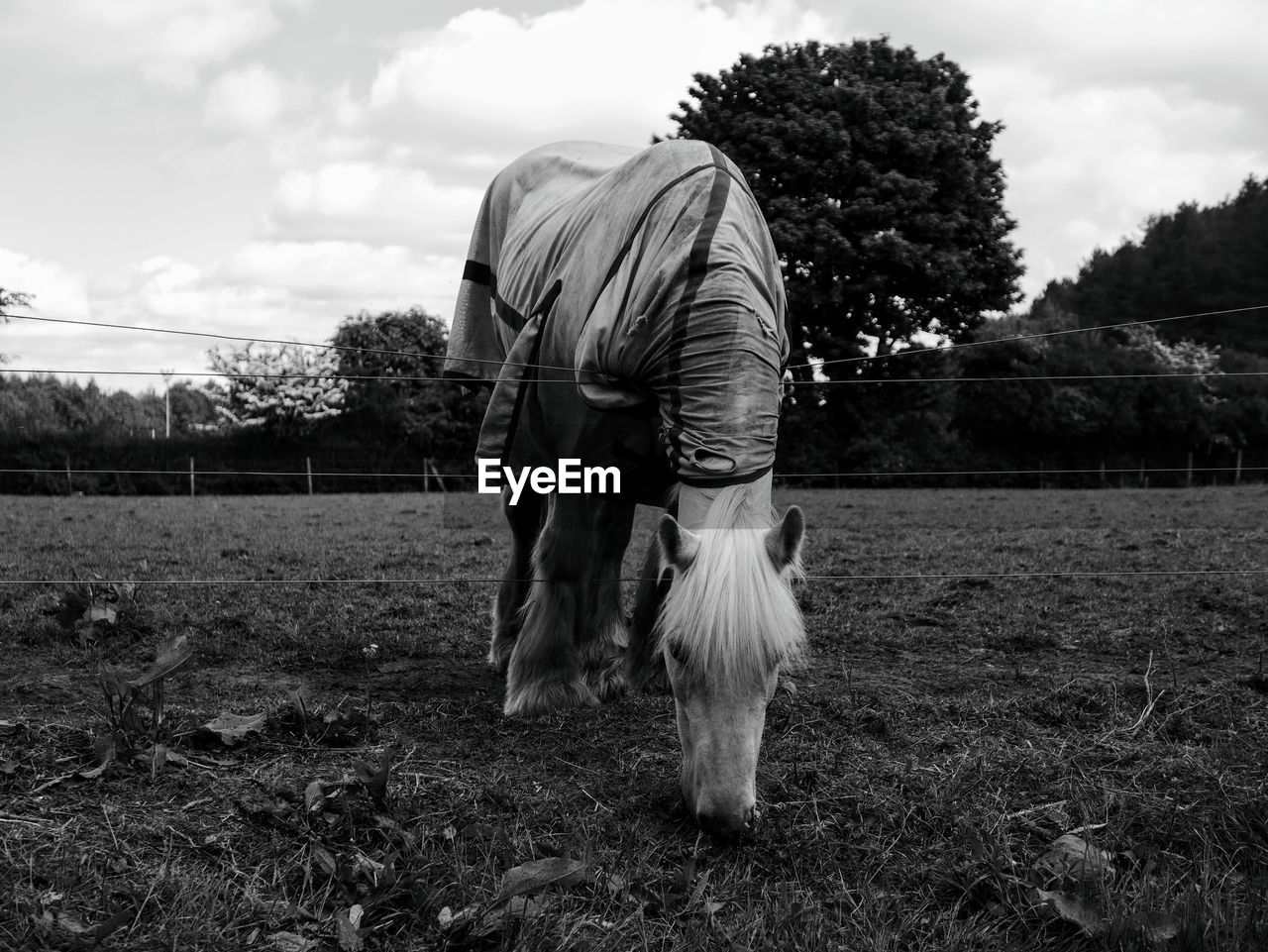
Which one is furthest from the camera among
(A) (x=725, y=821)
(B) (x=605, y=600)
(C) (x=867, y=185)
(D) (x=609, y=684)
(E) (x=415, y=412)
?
(C) (x=867, y=185)

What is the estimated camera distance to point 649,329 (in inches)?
132

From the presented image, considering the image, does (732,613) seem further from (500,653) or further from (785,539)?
(500,653)

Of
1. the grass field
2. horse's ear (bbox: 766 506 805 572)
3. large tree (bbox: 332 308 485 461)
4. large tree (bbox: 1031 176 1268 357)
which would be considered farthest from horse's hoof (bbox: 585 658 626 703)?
large tree (bbox: 1031 176 1268 357)

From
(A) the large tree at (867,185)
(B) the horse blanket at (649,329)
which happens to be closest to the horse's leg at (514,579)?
(B) the horse blanket at (649,329)

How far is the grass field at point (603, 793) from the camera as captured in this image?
2.25 metres

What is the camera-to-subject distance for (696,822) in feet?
8.92

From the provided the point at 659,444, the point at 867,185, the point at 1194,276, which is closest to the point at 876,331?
the point at 867,185

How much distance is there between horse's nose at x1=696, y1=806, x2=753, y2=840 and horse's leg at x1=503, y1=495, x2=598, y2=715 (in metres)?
1.49

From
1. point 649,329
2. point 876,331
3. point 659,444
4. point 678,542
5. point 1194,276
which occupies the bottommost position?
point 678,542

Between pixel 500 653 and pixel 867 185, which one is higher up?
pixel 867 185

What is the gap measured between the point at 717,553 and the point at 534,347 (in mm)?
1957

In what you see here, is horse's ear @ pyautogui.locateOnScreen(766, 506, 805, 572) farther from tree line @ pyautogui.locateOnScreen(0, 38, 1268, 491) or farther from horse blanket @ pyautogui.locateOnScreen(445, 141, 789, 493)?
tree line @ pyautogui.locateOnScreen(0, 38, 1268, 491)

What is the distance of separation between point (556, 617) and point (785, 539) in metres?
1.61

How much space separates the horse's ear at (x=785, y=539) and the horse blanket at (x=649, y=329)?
0.71 feet
